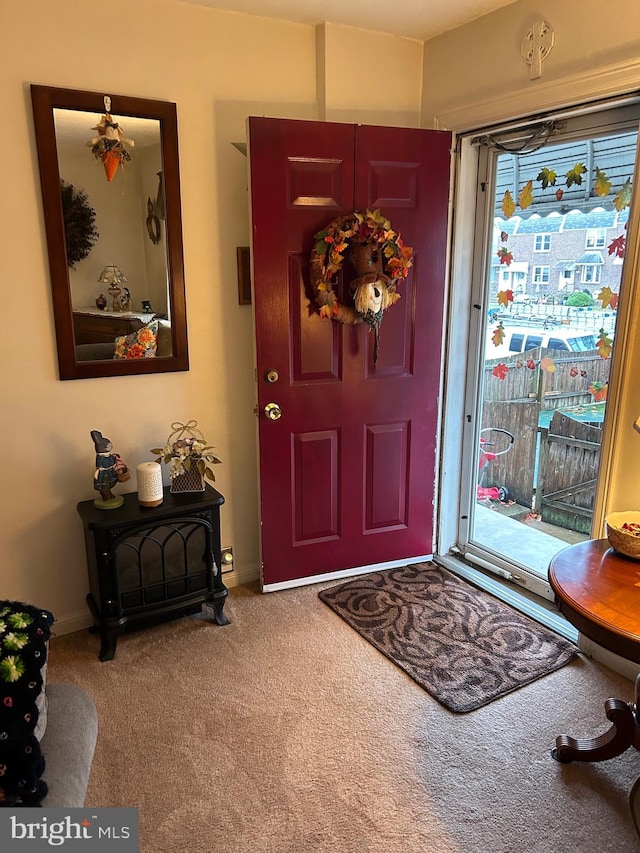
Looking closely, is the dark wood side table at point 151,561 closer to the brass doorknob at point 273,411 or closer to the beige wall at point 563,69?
the brass doorknob at point 273,411

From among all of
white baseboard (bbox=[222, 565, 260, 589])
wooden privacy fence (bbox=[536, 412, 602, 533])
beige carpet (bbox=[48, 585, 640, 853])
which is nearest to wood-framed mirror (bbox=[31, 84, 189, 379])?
white baseboard (bbox=[222, 565, 260, 589])

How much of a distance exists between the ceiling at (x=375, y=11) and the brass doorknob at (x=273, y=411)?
164 centimetres

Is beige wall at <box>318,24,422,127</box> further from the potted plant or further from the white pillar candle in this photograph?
the white pillar candle

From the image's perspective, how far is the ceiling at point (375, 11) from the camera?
2.49 meters

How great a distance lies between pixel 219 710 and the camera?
2221 mm

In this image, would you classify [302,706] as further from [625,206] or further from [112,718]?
[625,206]

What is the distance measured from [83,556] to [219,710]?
0.93m

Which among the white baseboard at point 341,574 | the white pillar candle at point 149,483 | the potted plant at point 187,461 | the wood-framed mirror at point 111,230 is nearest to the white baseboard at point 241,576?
the white baseboard at point 341,574

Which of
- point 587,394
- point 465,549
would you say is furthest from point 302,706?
point 587,394

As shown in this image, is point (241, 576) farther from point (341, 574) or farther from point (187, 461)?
point (187, 461)

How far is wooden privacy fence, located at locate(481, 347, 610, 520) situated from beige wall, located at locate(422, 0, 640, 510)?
370mm

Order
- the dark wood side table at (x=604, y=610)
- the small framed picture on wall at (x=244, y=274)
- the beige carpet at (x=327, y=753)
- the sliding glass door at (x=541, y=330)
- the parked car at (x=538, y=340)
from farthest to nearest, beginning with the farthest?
the small framed picture on wall at (x=244, y=274) < the parked car at (x=538, y=340) < the sliding glass door at (x=541, y=330) < the beige carpet at (x=327, y=753) < the dark wood side table at (x=604, y=610)

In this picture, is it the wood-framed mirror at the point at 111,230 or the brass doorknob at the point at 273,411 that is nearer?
the wood-framed mirror at the point at 111,230

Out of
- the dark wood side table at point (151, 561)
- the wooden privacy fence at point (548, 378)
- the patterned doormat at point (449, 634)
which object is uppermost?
the wooden privacy fence at point (548, 378)
